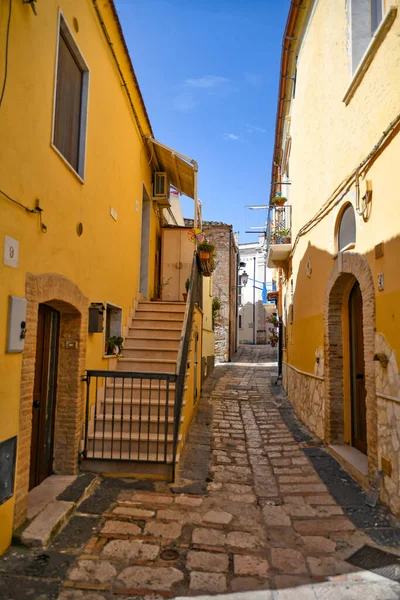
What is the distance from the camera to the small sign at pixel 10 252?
3.52 meters

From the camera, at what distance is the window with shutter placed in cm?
489

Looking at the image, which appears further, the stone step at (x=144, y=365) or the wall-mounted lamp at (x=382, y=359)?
the stone step at (x=144, y=365)

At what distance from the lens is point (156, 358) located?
763cm

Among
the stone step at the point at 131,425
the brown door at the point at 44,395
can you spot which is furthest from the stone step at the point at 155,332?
the brown door at the point at 44,395

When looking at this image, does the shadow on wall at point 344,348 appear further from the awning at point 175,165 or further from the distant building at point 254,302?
the distant building at point 254,302

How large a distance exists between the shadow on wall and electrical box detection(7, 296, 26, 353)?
3710 mm

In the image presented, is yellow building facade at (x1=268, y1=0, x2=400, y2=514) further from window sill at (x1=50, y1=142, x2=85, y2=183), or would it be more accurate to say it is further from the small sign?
the small sign

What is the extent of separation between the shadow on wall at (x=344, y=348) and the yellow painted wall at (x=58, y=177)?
12.1ft

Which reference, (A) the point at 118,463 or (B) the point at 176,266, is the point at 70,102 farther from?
(B) the point at 176,266

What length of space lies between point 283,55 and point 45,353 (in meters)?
9.81

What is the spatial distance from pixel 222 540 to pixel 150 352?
4189 mm

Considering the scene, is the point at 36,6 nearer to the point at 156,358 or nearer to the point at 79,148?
the point at 79,148

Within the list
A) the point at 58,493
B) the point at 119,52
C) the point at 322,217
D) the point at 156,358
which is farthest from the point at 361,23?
the point at 58,493

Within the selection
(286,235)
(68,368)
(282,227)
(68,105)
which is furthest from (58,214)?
(282,227)
